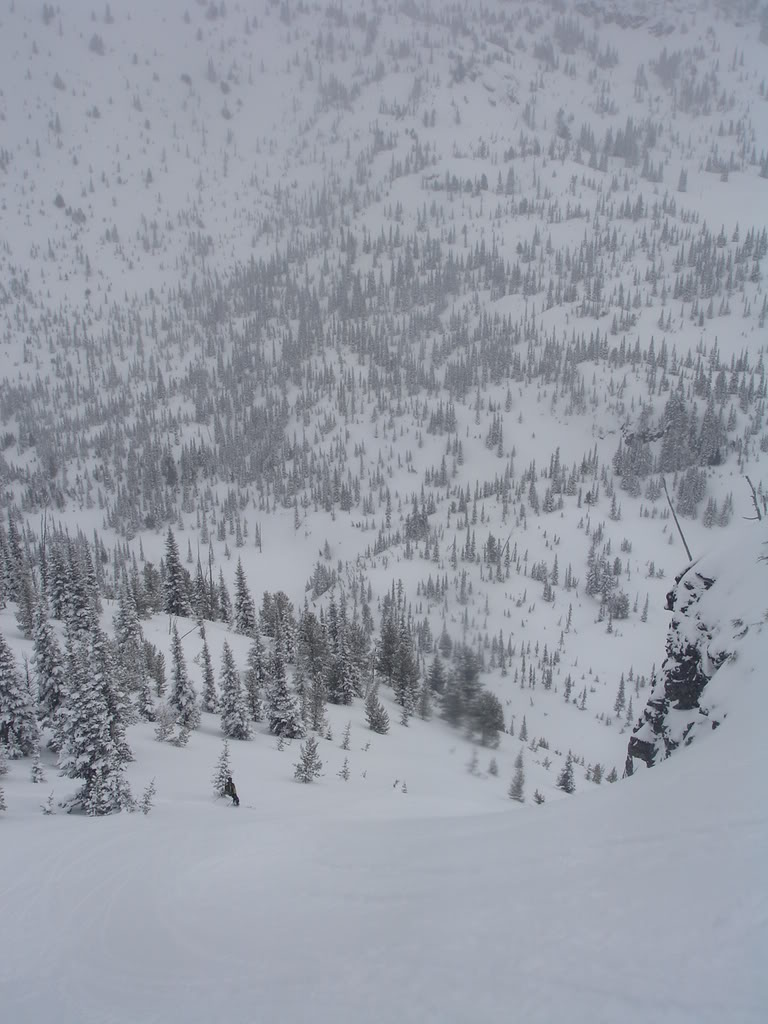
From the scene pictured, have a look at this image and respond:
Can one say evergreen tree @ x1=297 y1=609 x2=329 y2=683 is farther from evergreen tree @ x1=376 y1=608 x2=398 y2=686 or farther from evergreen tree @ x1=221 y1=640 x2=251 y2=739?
evergreen tree @ x1=221 y1=640 x2=251 y2=739

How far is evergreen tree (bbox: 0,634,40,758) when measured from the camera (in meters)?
27.2

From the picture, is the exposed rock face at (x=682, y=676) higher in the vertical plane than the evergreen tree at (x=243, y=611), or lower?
higher

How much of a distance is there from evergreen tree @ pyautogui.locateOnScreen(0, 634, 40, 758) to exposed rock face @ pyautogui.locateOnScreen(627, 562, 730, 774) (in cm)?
2792

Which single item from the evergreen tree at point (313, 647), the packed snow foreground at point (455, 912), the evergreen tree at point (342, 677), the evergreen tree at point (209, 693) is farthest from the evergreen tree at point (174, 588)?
the packed snow foreground at point (455, 912)

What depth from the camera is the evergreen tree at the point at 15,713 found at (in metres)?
27.2

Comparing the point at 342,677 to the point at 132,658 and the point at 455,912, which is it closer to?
the point at 132,658

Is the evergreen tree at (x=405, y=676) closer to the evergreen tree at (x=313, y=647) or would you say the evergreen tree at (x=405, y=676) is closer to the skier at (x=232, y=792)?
the evergreen tree at (x=313, y=647)

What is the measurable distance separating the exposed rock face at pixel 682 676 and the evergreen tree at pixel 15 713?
27918 mm

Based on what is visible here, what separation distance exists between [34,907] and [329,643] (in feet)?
172

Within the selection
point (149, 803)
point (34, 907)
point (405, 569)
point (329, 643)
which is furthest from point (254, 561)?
point (34, 907)

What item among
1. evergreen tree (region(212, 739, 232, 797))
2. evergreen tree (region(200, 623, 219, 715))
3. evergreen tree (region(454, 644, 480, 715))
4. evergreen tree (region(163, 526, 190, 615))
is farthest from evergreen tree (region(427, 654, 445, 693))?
evergreen tree (region(212, 739, 232, 797))

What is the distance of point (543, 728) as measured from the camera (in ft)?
270

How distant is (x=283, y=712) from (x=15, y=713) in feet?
56.8

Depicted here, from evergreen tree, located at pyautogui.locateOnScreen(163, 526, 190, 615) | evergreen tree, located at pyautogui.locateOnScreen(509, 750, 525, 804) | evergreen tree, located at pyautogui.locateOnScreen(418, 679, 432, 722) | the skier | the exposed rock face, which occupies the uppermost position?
the exposed rock face
